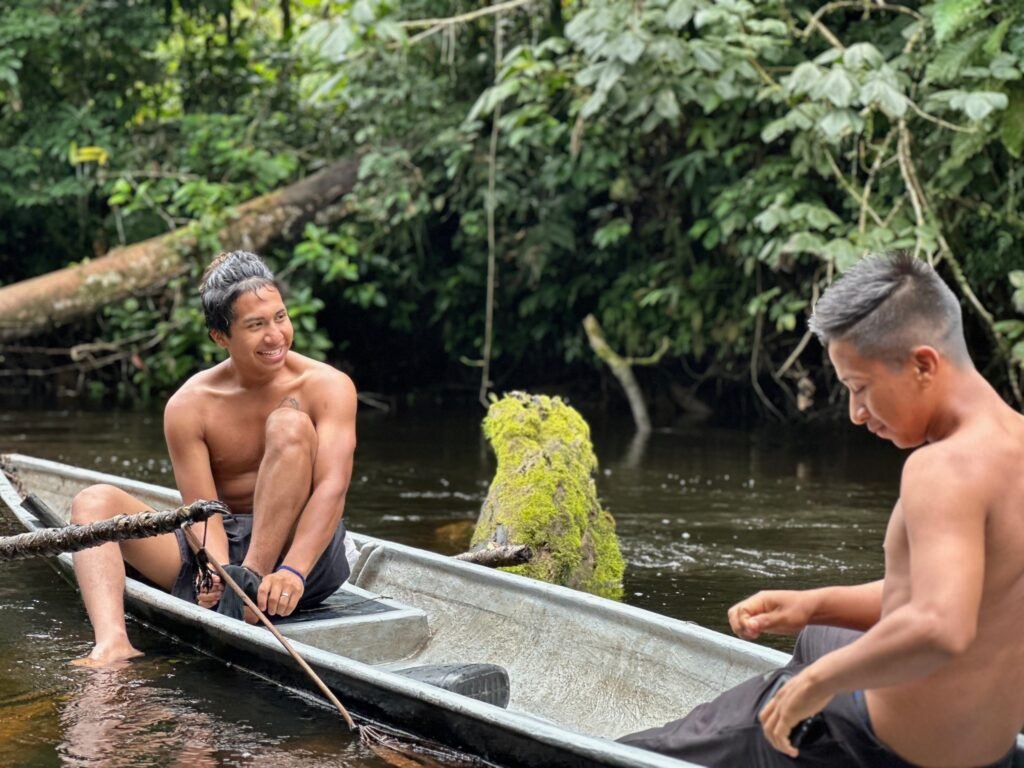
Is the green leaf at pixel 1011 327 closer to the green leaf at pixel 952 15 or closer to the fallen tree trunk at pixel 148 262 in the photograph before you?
the green leaf at pixel 952 15

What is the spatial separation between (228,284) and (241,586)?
0.99 m

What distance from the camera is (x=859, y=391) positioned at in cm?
257

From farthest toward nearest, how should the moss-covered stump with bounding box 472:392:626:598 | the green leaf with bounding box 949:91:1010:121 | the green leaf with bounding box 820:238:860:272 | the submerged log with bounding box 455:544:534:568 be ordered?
the green leaf with bounding box 820:238:860:272
the green leaf with bounding box 949:91:1010:121
the moss-covered stump with bounding box 472:392:626:598
the submerged log with bounding box 455:544:534:568

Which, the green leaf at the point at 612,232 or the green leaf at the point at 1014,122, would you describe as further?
the green leaf at the point at 612,232

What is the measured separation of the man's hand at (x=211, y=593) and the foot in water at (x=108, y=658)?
29cm

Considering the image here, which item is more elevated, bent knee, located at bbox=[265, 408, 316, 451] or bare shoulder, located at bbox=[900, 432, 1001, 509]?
bare shoulder, located at bbox=[900, 432, 1001, 509]

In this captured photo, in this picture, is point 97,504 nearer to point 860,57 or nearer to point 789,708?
point 789,708

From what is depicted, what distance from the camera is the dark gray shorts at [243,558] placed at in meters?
4.62

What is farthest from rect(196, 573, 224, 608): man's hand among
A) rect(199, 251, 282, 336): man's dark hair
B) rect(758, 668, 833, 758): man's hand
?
rect(758, 668, 833, 758): man's hand

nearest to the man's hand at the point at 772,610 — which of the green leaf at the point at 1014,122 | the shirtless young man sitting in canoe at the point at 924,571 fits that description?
the shirtless young man sitting in canoe at the point at 924,571

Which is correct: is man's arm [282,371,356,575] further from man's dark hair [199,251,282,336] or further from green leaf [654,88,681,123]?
green leaf [654,88,681,123]

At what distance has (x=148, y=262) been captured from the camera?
12398 mm

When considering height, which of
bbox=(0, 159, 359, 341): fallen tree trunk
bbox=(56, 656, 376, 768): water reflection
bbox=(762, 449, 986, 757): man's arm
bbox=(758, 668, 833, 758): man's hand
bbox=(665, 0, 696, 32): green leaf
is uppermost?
bbox=(665, 0, 696, 32): green leaf

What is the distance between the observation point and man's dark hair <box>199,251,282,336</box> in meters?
4.42
